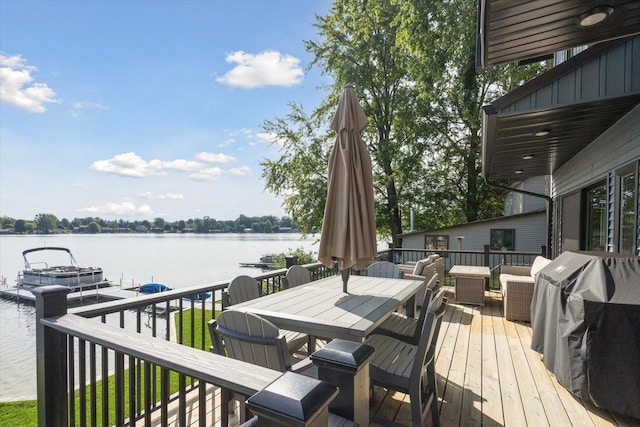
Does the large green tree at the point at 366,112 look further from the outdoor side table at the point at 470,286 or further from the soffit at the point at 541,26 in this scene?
the soffit at the point at 541,26

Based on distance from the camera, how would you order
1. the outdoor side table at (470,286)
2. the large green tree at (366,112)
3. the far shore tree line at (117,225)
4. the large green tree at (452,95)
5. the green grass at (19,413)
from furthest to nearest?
the far shore tree line at (117,225), the large green tree at (366,112), the large green tree at (452,95), the outdoor side table at (470,286), the green grass at (19,413)

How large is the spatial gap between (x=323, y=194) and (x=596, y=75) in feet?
39.6

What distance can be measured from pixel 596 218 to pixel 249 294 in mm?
5179

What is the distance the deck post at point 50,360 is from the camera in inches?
75.1

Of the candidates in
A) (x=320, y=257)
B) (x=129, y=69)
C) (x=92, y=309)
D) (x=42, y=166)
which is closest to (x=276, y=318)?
(x=320, y=257)

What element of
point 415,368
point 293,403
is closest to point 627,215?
point 415,368

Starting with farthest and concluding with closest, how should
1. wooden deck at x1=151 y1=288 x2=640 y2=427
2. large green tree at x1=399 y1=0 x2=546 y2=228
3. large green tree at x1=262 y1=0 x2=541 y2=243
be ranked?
1. large green tree at x1=262 y1=0 x2=541 y2=243
2. large green tree at x1=399 y1=0 x2=546 y2=228
3. wooden deck at x1=151 y1=288 x2=640 y2=427

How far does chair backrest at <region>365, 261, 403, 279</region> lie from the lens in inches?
185

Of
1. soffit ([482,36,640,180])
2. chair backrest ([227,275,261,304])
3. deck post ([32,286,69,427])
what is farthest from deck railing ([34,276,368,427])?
soffit ([482,36,640,180])

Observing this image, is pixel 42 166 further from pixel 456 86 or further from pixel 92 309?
pixel 92 309

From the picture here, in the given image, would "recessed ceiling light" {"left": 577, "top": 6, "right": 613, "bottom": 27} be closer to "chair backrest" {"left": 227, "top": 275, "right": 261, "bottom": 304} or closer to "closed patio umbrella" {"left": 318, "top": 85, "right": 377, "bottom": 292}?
"closed patio umbrella" {"left": 318, "top": 85, "right": 377, "bottom": 292}

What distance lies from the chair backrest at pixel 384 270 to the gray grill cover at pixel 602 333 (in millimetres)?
2041

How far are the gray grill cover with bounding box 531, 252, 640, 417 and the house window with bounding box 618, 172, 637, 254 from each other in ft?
3.86

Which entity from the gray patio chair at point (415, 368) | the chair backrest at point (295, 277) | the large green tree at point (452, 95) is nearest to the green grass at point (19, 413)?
the chair backrest at point (295, 277)
